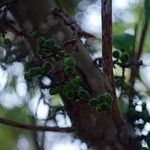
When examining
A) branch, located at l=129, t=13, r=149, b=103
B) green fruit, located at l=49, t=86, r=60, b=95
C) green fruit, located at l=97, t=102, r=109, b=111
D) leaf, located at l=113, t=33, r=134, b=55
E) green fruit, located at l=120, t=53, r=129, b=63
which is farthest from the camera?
leaf, located at l=113, t=33, r=134, b=55

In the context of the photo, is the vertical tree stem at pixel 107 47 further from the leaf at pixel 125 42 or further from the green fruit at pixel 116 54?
the leaf at pixel 125 42

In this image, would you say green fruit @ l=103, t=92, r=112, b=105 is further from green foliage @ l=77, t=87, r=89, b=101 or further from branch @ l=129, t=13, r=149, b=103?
branch @ l=129, t=13, r=149, b=103

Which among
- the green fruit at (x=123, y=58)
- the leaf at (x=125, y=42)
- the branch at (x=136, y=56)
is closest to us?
the green fruit at (x=123, y=58)

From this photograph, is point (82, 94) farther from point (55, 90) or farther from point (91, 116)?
point (91, 116)

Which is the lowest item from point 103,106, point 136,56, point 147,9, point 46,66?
point 103,106

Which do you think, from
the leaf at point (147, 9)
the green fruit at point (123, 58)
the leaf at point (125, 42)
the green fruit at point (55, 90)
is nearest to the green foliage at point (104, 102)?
the green fruit at point (55, 90)

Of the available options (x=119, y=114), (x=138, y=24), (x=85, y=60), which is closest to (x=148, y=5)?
(x=138, y=24)

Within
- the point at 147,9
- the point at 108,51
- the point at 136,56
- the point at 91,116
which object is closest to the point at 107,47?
the point at 108,51

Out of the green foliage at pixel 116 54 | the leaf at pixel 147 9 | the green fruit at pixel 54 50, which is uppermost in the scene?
the leaf at pixel 147 9

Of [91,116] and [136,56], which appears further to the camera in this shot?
[136,56]

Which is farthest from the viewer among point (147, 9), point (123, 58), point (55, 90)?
point (147, 9)

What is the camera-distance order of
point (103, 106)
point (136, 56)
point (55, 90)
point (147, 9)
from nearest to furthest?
point (103, 106) < point (55, 90) < point (136, 56) < point (147, 9)

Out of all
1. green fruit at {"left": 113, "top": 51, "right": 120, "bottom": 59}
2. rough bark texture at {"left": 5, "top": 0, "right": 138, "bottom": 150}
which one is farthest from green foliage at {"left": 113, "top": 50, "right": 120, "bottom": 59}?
rough bark texture at {"left": 5, "top": 0, "right": 138, "bottom": 150}
